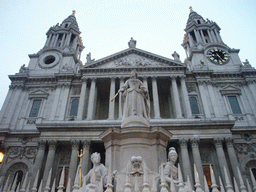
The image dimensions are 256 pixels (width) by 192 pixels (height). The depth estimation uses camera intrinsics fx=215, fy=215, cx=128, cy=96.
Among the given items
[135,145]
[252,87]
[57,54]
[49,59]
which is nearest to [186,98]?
[252,87]

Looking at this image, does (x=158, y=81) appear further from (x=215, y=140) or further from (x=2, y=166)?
(x=2, y=166)

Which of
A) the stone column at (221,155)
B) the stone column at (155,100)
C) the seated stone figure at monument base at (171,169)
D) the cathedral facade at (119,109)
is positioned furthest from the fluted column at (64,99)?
the seated stone figure at monument base at (171,169)

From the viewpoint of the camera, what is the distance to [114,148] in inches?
273

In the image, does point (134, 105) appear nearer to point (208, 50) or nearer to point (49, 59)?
point (208, 50)

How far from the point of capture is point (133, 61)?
2808 centimetres

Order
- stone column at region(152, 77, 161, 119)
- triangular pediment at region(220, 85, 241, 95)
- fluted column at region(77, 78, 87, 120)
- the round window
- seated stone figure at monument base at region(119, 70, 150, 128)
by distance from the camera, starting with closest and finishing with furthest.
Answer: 1. seated stone figure at monument base at region(119, 70, 150, 128)
2. stone column at region(152, 77, 161, 119)
3. fluted column at region(77, 78, 87, 120)
4. triangular pediment at region(220, 85, 241, 95)
5. the round window

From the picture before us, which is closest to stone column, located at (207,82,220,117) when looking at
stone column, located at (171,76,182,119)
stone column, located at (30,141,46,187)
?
stone column, located at (171,76,182,119)

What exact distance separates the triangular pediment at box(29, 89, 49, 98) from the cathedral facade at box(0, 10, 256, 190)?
126 mm

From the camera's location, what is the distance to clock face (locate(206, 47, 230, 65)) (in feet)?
100

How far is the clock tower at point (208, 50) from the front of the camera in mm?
29797

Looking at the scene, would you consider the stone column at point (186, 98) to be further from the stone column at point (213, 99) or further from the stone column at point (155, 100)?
the stone column at point (155, 100)

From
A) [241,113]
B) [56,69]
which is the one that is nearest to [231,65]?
[241,113]

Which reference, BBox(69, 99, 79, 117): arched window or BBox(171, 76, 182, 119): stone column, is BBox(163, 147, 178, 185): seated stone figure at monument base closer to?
BBox(171, 76, 182, 119): stone column

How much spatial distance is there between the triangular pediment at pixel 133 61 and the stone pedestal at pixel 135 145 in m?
20.6
